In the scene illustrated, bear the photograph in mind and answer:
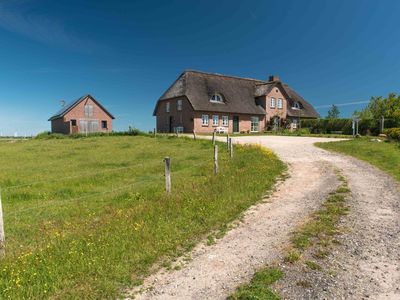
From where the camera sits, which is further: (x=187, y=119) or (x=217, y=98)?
(x=217, y=98)

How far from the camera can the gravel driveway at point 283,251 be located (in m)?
4.30

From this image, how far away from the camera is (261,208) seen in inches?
317

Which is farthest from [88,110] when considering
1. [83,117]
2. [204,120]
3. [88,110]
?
[204,120]

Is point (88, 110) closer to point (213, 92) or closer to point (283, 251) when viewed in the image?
point (213, 92)

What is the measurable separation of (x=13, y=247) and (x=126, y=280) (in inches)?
114

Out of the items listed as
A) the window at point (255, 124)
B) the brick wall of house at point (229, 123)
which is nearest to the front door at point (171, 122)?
the brick wall of house at point (229, 123)

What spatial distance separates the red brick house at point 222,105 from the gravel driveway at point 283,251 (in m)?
31.6

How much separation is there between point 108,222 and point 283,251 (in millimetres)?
3817

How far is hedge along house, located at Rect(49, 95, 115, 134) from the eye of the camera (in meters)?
51.7

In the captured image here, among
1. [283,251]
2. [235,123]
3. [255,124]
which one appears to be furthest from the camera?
[255,124]

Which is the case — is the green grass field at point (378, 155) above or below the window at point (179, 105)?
below

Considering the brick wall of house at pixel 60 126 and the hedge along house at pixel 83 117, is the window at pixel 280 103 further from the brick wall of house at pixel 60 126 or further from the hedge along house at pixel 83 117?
the brick wall of house at pixel 60 126

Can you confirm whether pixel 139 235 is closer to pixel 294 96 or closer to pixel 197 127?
pixel 197 127

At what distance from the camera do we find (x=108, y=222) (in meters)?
7.05
